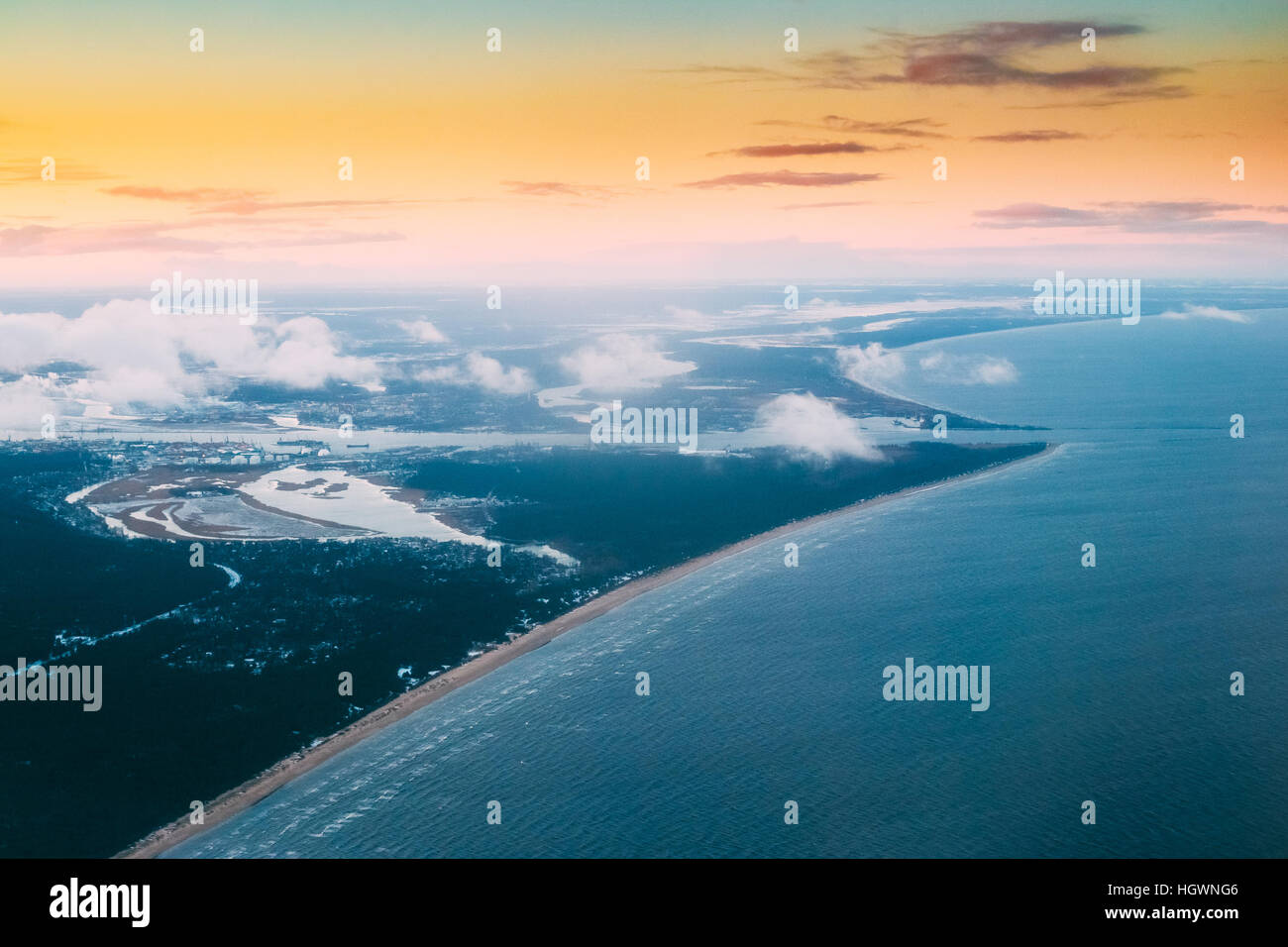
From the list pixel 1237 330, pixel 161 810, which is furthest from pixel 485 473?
pixel 1237 330

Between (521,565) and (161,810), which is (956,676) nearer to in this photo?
(521,565)
